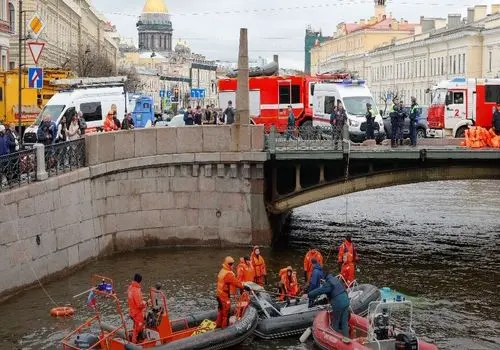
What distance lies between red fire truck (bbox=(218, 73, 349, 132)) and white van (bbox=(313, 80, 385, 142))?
126 centimetres

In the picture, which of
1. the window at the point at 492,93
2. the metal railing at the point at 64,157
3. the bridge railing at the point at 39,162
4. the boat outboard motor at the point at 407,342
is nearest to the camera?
the boat outboard motor at the point at 407,342

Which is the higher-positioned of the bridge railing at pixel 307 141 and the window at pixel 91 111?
the window at pixel 91 111

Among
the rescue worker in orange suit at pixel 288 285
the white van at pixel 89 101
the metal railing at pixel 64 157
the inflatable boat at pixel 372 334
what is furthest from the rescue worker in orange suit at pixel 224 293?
the white van at pixel 89 101

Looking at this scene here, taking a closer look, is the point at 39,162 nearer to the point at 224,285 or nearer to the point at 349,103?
the point at 224,285

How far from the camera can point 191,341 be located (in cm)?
1867

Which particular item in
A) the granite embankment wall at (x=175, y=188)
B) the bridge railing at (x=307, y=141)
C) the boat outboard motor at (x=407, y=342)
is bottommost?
the boat outboard motor at (x=407, y=342)

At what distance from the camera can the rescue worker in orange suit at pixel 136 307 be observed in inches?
725

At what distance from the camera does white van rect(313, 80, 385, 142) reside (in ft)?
118

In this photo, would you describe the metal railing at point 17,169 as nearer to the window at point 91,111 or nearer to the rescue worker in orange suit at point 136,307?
the rescue worker in orange suit at point 136,307

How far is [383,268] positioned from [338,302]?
9.31 metres

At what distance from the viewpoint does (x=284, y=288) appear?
22.6m

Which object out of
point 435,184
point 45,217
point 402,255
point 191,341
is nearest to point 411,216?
point 402,255

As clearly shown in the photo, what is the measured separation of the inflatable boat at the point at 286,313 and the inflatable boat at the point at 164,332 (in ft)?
1.31

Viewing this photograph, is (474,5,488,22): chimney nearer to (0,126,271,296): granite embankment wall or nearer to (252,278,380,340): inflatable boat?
(0,126,271,296): granite embankment wall
